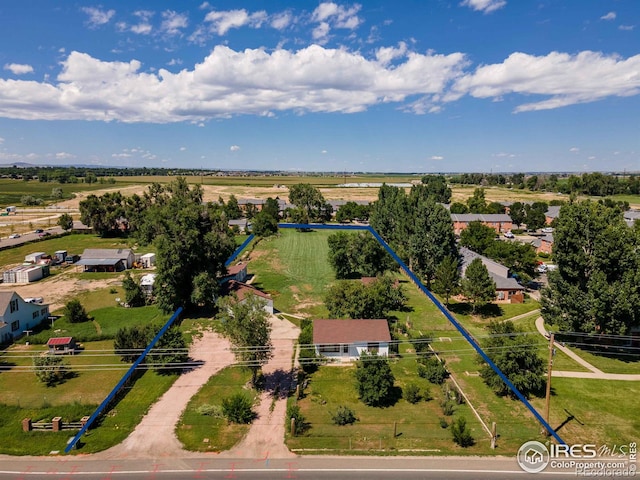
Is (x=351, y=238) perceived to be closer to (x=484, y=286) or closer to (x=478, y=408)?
(x=484, y=286)

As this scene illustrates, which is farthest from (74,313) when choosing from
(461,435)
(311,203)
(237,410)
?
(311,203)

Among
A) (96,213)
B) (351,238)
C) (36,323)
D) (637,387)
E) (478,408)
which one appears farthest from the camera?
(96,213)

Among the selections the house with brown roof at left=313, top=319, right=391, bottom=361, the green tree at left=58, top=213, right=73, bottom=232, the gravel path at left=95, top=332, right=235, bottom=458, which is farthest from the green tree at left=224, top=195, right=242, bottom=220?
the house with brown roof at left=313, top=319, right=391, bottom=361

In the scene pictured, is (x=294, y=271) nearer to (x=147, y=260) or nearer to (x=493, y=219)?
(x=147, y=260)

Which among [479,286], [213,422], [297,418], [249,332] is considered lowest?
[213,422]

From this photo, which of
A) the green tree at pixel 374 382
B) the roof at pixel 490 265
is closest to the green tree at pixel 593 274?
the roof at pixel 490 265

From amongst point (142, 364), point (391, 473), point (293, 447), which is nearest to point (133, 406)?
point (142, 364)
